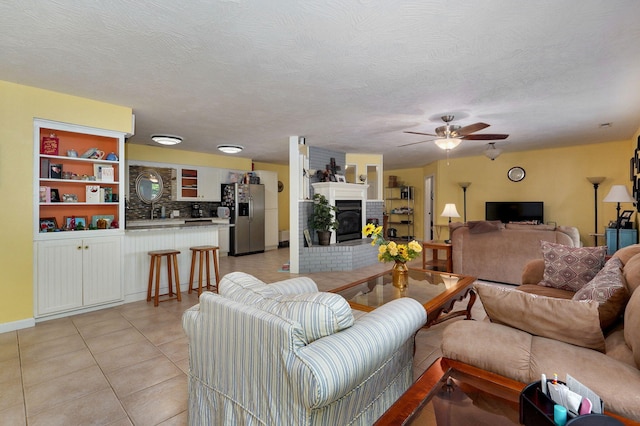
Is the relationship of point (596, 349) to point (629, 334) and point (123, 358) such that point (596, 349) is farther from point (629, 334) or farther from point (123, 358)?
point (123, 358)

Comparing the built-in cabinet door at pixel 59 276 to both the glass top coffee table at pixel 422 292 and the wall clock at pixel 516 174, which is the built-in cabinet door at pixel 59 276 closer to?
the glass top coffee table at pixel 422 292

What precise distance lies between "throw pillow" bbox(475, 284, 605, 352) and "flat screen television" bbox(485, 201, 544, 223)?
6.19 metres

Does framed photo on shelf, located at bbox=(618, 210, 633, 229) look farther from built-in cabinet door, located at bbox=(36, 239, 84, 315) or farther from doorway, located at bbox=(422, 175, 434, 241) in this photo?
built-in cabinet door, located at bbox=(36, 239, 84, 315)

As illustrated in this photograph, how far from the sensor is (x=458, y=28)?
2.08 meters

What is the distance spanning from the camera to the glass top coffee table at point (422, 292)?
2465mm

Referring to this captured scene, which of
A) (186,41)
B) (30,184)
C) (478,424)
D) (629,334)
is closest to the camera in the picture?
(478,424)

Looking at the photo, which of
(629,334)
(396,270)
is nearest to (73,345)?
(396,270)

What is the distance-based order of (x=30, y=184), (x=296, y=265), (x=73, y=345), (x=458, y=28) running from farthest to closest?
1. (x=296, y=265)
2. (x=30, y=184)
3. (x=73, y=345)
4. (x=458, y=28)

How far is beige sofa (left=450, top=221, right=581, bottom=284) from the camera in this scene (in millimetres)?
4164

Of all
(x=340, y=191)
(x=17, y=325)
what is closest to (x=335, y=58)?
(x=340, y=191)

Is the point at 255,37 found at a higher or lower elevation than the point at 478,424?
higher

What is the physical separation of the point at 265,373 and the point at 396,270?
196cm

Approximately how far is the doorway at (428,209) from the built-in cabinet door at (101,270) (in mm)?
7589

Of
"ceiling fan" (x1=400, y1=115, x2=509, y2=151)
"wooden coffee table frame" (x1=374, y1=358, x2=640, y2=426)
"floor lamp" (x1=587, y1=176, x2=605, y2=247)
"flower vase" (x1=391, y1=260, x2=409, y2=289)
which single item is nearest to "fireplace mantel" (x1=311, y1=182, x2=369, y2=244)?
"ceiling fan" (x1=400, y1=115, x2=509, y2=151)
